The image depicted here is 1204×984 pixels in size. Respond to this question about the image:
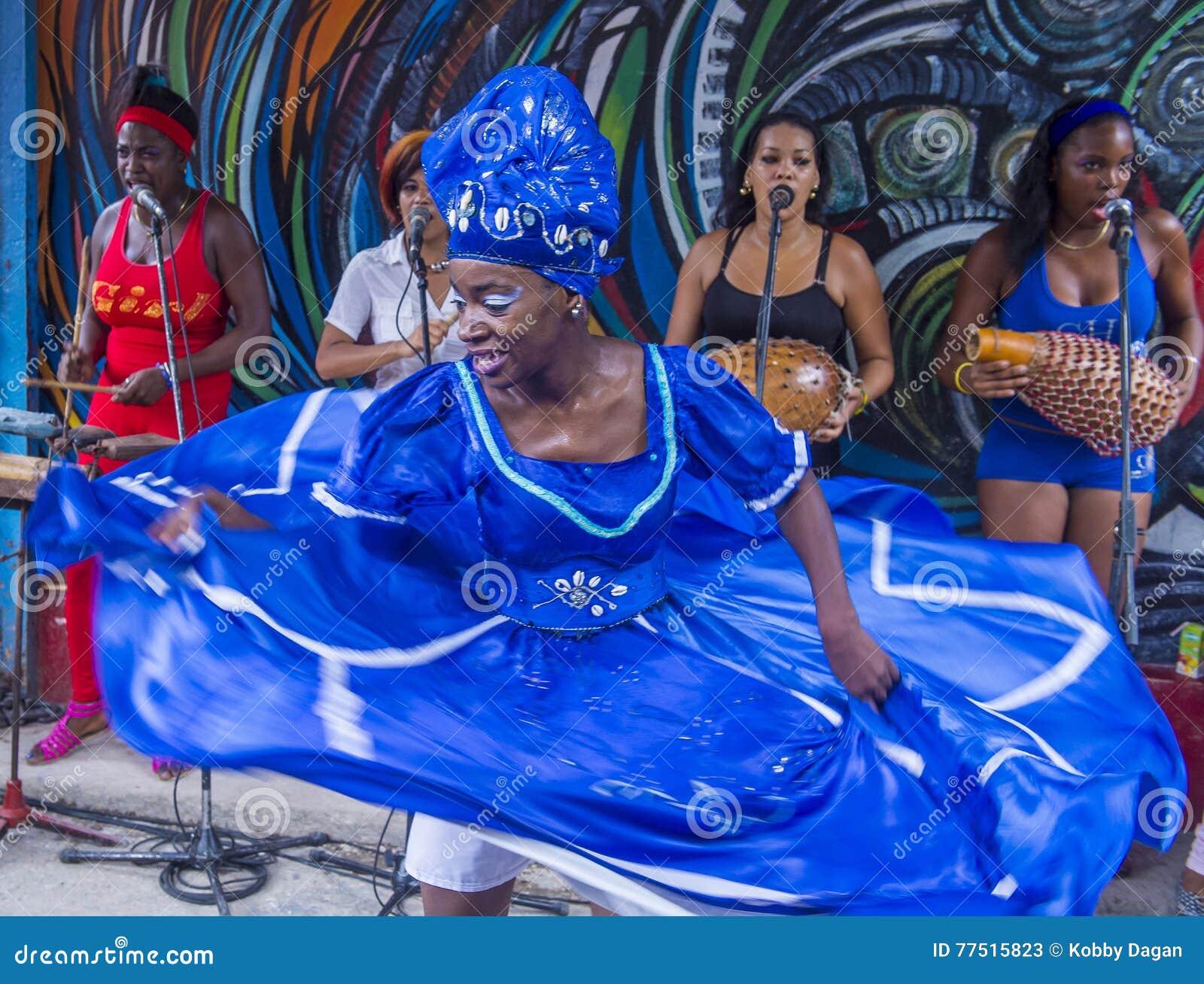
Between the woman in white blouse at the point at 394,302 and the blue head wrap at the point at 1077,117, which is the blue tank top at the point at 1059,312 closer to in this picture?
the blue head wrap at the point at 1077,117

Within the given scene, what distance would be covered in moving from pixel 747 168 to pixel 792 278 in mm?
418

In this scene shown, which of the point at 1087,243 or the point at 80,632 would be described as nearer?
the point at 1087,243

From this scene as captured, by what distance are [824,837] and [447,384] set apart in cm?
115

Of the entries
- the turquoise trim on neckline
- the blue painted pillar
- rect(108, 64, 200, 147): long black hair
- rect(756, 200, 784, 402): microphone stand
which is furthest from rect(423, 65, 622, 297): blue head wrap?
the blue painted pillar

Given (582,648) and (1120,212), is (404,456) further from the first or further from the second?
(1120,212)

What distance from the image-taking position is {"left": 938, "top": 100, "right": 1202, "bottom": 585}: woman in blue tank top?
3.57 metres

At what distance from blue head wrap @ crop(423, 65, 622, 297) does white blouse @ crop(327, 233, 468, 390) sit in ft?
6.06

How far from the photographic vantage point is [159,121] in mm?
4027

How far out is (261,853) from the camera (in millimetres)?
3824

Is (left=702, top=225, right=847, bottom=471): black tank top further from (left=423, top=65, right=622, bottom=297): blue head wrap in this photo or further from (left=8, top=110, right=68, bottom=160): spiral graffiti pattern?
(left=8, top=110, right=68, bottom=160): spiral graffiti pattern

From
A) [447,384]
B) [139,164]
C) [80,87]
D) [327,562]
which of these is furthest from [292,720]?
[80,87]

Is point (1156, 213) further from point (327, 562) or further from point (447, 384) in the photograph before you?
point (327, 562)

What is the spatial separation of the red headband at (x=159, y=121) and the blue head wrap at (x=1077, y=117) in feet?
9.53

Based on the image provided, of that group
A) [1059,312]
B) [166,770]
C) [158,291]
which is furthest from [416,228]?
[166,770]
